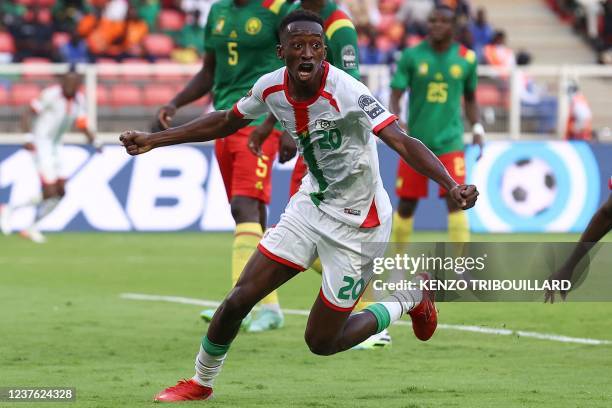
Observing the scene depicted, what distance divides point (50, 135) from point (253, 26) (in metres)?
9.65

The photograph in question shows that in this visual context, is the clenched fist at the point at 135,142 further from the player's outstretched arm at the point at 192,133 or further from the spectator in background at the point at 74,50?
the spectator in background at the point at 74,50

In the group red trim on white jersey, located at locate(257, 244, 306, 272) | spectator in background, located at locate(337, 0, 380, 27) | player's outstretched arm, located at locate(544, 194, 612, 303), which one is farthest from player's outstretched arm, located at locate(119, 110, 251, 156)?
spectator in background, located at locate(337, 0, 380, 27)

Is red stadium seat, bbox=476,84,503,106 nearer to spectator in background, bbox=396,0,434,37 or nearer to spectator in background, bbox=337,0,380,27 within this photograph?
spectator in background, bbox=337,0,380,27

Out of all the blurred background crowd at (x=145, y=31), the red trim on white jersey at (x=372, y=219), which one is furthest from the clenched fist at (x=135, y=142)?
the blurred background crowd at (x=145, y=31)

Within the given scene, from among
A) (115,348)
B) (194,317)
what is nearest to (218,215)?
(194,317)

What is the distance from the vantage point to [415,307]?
26.6 ft

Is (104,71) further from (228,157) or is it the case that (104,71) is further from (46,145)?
(228,157)

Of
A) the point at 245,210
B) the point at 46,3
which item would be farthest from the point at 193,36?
the point at 245,210

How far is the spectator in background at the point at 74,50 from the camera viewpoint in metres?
23.9

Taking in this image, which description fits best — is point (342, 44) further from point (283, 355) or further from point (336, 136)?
point (336, 136)

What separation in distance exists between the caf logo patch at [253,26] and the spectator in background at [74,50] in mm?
13878

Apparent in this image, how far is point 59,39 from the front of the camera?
24.7 metres

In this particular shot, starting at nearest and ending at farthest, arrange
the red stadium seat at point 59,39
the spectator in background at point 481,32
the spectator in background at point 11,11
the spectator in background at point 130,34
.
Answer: the red stadium seat at point 59,39, the spectator in background at point 11,11, the spectator in background at point 130,34, the spectator in background at point 481,32

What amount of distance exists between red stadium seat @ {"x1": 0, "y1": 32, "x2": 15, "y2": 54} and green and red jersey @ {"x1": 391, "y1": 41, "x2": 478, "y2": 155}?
12594mm
